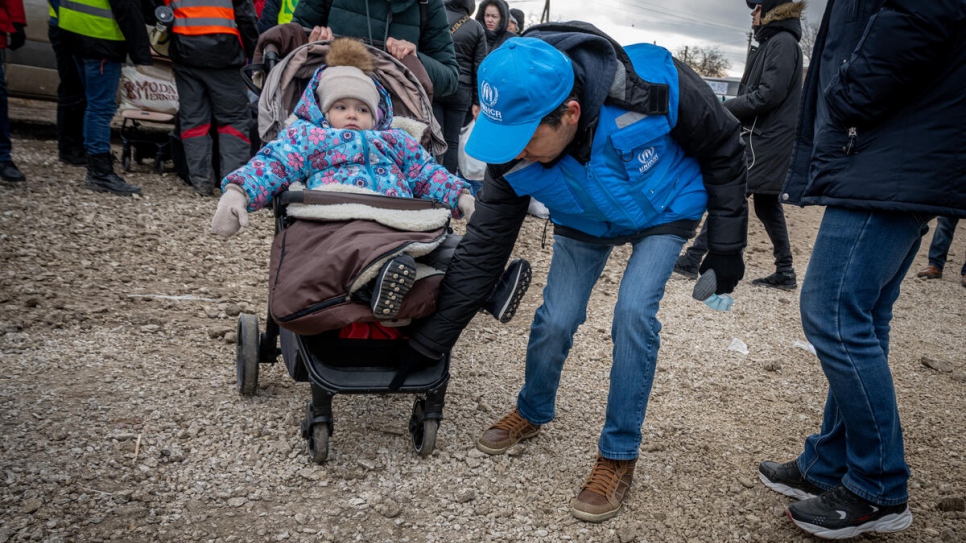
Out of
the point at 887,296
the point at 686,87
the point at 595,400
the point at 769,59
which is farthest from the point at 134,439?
the point at 769,59

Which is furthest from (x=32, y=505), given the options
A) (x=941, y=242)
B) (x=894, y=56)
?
(x=941, y=242)

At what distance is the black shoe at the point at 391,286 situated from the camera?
8.04ft

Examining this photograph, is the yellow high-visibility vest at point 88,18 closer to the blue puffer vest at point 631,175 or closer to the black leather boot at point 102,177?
the black leather boot at point 102,177

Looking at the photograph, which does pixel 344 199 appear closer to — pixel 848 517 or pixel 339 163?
pixel 339 163

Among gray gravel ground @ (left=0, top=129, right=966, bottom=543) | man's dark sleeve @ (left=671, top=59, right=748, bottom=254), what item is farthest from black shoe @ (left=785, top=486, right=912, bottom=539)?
man's dark sleeve @ (left=671, top=59, right=748, bottom=254)

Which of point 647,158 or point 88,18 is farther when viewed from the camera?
point 88,18

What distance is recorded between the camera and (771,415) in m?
3.76

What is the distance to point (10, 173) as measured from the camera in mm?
6082

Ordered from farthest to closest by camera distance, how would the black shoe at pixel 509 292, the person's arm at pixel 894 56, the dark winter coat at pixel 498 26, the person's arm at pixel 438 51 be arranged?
the dark winter coat at pixel 498 26 → the person's arm at pixel 438 51 → the black shoe at pixel 509 292 → the person's arm at pixel 894 56

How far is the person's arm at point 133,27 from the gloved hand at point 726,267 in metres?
5.48

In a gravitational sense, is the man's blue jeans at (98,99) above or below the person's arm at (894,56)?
below

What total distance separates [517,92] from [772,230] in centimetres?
452

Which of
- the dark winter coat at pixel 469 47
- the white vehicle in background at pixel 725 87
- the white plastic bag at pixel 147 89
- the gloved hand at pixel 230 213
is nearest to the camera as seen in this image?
the gloved hand at pixel 230 213

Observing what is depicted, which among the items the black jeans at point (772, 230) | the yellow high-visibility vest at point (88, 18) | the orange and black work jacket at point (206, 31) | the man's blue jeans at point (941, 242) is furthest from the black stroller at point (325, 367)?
the man's blue jeans at point (941, 242)
